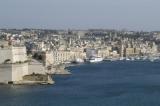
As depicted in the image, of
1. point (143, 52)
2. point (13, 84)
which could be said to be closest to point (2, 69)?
point (13, 84)

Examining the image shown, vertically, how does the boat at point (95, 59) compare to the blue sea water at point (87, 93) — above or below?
below

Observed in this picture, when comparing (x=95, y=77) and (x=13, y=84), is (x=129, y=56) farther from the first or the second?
(x=13, y=84)

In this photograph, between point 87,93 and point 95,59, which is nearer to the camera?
point 87,93

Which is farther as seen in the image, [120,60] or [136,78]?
[120,60]

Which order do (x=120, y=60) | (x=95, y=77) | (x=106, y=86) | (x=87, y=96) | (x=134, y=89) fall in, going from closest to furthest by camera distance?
(x=87, y=96) → (x=134, y=89) → (x=106, y=86) → (x=95, y=77) → (x=120, y=60)

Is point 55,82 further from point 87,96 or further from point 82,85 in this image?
point 87,96

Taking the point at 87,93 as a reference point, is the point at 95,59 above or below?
below

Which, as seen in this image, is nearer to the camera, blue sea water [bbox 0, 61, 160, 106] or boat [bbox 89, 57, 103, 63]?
blue sea water [bbox 0, 61, 160, 106]

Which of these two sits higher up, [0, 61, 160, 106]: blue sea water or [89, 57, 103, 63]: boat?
[0, 61, 160, 106]: blue sea water

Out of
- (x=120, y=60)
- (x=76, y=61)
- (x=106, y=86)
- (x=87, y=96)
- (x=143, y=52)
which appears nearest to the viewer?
(x=87, y=96)

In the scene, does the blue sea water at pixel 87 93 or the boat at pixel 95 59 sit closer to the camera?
the blue sea water at pixel 87 93
